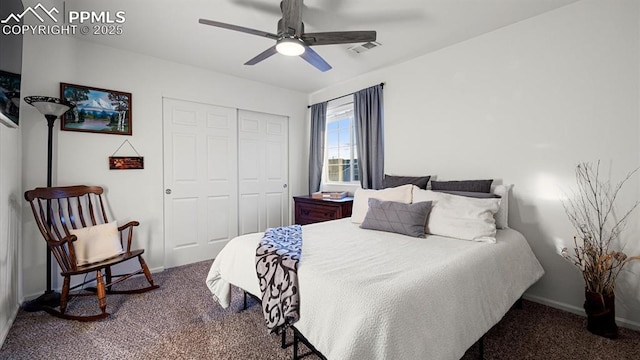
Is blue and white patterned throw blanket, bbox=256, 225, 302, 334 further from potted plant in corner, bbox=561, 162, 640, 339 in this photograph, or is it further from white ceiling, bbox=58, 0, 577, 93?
potted plant in corner, bbox=561, 162, 640, 339

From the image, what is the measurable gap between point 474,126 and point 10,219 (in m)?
4.02

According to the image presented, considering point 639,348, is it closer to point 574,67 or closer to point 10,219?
point 574,67

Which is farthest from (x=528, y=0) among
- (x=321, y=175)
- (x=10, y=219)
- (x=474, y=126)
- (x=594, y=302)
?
(x=10, y=219)

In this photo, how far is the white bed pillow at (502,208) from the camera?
2.26 m

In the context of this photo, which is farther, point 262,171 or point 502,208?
point 262,171

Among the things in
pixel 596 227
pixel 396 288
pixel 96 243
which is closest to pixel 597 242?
pixel 596 227

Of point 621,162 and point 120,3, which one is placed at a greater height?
point 120,3

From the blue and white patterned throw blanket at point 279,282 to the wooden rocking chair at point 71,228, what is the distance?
4.92 ft

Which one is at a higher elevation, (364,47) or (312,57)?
(364,47)

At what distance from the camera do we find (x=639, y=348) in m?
1.72

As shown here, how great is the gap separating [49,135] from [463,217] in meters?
3.55

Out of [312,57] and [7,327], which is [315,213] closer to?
[312,57]

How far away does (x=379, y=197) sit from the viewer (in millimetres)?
2596

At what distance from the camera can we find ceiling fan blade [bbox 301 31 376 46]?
191cm
